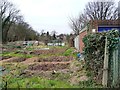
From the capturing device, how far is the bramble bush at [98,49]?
22.6 feet

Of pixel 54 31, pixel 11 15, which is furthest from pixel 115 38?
pixel 54 31

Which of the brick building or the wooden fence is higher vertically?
the brick building

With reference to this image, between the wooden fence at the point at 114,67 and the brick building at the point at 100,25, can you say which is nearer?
the wooden fence at the point at 114,67

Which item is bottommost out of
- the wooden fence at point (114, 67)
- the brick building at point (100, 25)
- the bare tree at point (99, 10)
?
the wooden fence at point (114, 67)

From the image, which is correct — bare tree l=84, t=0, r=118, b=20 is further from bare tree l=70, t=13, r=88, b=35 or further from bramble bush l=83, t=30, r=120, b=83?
bramble bush l=83, t=30, r=120, b=83

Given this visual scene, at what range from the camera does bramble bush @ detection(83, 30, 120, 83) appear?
688cm

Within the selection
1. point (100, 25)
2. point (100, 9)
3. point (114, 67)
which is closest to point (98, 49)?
point (114, 67)

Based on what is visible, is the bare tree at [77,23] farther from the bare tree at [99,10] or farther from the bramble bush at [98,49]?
the bramble bush at [98,49]

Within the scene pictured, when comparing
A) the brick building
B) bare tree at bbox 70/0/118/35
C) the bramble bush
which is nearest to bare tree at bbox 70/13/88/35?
bare tree at bbox 70/0/118/35

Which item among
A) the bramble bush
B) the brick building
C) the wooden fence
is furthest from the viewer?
the brick building

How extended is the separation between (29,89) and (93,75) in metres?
2.36

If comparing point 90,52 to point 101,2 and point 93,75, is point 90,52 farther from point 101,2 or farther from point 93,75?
point 101,2

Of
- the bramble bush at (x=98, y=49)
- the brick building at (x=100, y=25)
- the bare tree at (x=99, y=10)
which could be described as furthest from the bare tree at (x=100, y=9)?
the bramble bush at (x=98, y=49)

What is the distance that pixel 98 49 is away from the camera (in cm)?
759
